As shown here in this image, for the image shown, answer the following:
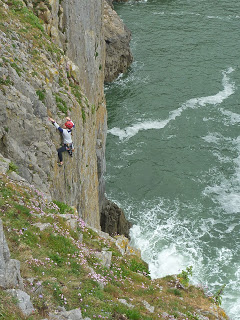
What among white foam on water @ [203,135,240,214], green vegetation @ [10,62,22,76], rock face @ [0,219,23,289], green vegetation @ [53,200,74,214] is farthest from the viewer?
white foam on water @ [203,135,240,214]

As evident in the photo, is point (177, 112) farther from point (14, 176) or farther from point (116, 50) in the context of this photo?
point (14, 176)

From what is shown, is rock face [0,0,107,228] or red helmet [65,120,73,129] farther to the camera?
red helmet [65,120,73,129]

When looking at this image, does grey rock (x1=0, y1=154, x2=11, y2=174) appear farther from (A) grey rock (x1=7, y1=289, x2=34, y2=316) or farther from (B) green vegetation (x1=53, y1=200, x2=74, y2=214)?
(A) grey rock (x1=7, y1=289, x2=34, y2=316)

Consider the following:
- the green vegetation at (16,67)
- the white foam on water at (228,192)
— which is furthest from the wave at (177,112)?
the green vegetation at (16,67)

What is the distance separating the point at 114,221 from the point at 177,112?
2045 cm

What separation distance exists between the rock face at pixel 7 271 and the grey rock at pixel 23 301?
0.22m

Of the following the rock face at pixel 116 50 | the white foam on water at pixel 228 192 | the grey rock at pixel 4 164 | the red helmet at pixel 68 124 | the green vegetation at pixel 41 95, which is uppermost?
the green vegetation at pixel 41 95

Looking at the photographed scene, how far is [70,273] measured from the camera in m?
12.9

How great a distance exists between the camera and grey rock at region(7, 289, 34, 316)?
984 cm

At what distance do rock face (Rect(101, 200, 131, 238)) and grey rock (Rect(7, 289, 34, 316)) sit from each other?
24472mm

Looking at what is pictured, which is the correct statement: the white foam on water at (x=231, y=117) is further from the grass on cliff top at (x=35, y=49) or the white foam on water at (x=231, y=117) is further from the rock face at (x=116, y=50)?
the grass on cliff top at (x=35, y=49)

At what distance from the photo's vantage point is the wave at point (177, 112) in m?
47.8

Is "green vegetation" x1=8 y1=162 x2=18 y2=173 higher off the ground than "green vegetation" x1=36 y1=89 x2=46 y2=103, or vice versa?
"green vegetation" x1=36 y1=89 x2=46 y2=103

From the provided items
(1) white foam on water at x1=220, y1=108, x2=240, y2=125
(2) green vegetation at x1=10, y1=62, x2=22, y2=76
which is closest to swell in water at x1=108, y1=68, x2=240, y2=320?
(1) white foam on water at x1=220, y1=108, x2=240, y2=125
